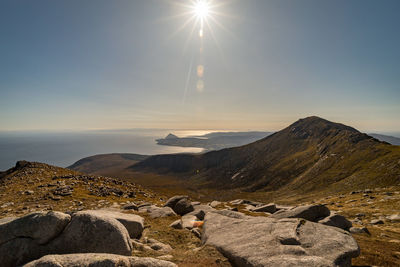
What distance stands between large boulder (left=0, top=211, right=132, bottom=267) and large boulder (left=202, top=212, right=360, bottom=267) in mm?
6553

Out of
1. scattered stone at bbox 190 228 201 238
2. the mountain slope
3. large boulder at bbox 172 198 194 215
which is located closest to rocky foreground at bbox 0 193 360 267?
scattered stone at bbox 190 228 201 238

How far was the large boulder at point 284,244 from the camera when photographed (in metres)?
9.48

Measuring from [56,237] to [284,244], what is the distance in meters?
13.0

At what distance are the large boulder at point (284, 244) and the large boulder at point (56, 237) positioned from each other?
6.55 meters

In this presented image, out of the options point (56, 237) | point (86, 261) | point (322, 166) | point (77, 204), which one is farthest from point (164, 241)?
point (322, 166)

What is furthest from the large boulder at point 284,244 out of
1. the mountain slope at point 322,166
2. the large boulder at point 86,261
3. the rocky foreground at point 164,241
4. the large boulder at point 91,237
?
the mountain slope at point 322,166

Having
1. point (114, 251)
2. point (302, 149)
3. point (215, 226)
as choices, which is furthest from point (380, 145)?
point (114, 251)

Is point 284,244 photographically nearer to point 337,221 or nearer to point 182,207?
point 337,221

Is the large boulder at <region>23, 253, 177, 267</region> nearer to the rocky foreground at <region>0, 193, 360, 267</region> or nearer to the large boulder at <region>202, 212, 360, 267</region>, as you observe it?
the rocky foreground at <region>0, 193, 360, 267</region>

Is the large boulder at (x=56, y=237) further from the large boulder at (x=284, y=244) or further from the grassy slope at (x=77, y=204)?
the large boulder at (x=284, y=244)

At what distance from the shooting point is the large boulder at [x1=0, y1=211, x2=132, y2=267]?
9.30 m

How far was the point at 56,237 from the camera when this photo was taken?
10086mm

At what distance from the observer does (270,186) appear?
127750 millimetres

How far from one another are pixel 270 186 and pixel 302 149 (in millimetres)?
64574
